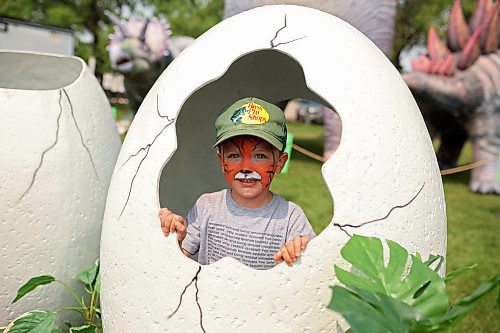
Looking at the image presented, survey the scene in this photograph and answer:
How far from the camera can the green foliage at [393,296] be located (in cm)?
135

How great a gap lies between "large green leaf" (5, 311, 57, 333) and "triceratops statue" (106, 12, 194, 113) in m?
7.28

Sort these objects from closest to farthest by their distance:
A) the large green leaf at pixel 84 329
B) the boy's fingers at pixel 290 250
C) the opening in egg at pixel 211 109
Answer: the boy's fingers at pixel 290 250, the large green leaf at pixel 84 329, the opening in egg at pixel 211 109

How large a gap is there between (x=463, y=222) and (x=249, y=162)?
510 centimetres

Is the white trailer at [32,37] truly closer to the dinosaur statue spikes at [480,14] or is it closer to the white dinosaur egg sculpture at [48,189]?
the dinosaur statue spikes at [480,14]

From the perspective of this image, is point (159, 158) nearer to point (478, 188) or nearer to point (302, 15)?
point (302, 15)

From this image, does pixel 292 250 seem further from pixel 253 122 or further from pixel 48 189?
pixel 48 189

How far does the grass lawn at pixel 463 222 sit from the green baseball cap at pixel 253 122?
214 centimetres

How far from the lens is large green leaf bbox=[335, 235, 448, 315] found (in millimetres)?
1485

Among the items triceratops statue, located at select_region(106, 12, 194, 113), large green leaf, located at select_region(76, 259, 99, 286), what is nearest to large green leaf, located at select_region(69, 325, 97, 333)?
large green leaf, located at select_region(76, 259, 99, 286)

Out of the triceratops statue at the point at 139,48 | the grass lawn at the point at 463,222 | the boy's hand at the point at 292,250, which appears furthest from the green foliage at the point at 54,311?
the triceratops statue at the point at 139,48

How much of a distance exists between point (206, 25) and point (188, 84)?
17366mm

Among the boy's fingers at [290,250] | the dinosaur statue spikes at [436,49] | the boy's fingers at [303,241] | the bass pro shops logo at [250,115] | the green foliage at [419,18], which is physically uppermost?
the bass pro shops logo at [250,115]

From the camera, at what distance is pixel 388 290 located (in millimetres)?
1527

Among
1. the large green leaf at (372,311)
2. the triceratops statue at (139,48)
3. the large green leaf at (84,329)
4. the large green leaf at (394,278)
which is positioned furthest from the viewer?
the triceratops statue at (139,48)
